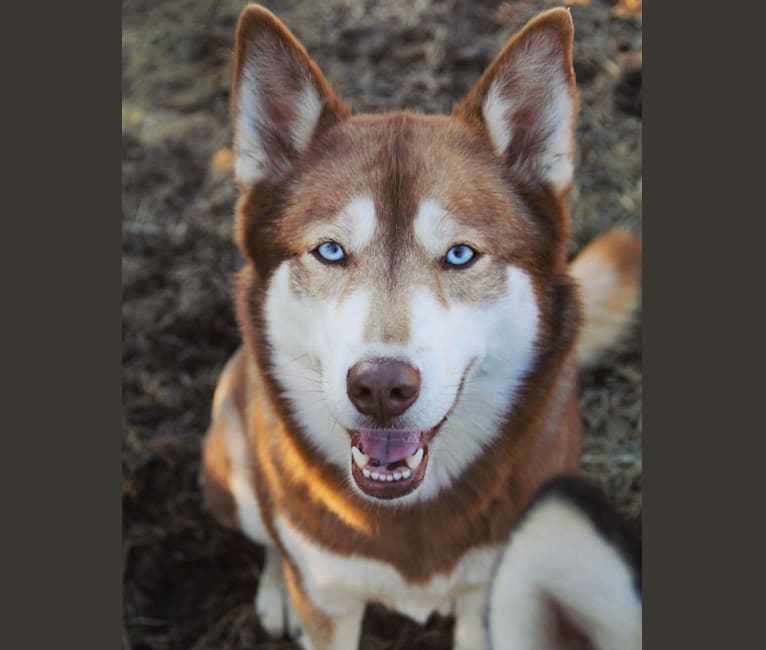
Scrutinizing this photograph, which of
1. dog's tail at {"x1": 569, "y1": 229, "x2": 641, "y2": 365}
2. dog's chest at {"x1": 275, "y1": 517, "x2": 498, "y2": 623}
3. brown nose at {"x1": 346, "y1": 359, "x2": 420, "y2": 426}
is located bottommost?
dog's chest at {"x1": 275, "y1": 517, "x2": 498, "y2": 623}

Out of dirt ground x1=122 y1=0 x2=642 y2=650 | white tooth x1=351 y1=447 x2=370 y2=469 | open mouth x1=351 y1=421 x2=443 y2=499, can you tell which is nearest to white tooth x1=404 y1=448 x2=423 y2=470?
open mouth x1=351 y1=421 x2=443 y2=499

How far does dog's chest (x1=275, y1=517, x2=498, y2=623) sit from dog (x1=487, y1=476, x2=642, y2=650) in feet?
1.60

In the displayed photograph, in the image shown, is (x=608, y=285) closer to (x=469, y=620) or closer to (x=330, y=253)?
(x=330, y=253)

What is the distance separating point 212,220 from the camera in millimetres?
3553

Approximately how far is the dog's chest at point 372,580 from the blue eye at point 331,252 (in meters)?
0.89

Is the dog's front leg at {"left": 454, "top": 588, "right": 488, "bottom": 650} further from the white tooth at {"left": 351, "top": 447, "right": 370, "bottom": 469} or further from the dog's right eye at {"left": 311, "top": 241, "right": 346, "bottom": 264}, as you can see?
the dog's right eye at {"left": 311, "top": 241, "right": 346, "bottom": 264}

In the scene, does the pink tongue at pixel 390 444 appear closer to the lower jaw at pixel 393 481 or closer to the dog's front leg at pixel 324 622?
the lower jaw at pixel 393 481

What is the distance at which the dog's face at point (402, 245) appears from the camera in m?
2.49

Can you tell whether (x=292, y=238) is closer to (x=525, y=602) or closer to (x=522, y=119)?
(x=522, y=119)

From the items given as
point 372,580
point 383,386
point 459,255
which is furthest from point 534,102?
point 372,580

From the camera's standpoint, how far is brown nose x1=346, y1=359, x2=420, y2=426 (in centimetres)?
238

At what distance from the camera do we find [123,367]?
3.43 meters

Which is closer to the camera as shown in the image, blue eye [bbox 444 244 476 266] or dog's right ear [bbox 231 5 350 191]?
blue eye [bbox 444 244 476 266]

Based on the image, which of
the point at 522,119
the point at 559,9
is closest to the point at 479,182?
the point at 522,119
